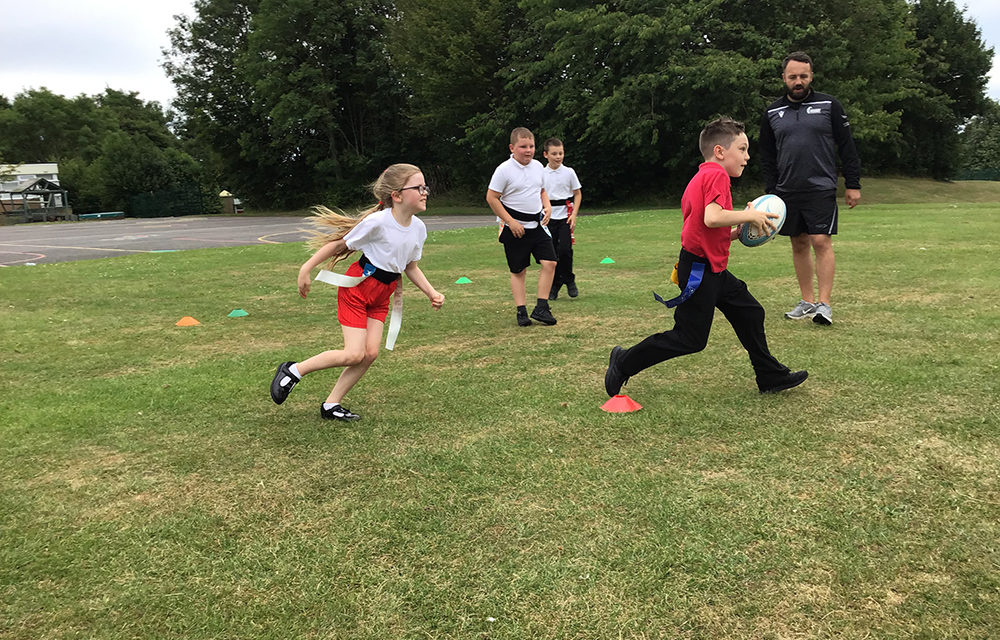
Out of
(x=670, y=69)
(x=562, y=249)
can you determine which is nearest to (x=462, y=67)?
(x=670, y=69)

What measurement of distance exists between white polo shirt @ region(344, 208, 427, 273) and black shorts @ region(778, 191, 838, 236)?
389 cm

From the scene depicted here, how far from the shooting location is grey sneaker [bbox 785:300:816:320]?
262 inches

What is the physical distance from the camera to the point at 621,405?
4.34 m

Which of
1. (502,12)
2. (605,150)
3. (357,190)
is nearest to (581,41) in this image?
(605,150)

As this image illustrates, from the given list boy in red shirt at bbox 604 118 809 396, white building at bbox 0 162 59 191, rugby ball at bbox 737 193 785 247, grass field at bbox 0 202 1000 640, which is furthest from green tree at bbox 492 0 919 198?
white building at bbox 0 162 59 191

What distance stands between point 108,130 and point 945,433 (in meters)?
103

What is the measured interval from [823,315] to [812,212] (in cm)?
100

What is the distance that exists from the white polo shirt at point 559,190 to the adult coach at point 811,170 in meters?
2.76

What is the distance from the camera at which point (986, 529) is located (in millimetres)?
2686

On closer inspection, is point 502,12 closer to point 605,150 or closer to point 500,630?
point 605,150

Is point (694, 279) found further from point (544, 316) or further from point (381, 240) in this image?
point (544, 316)

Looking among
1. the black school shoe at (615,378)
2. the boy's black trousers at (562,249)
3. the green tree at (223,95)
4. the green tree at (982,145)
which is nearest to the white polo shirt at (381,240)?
the black school shoe at (615,378)

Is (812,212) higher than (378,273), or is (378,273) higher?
(812,212)

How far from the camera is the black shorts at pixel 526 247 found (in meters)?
7.39
